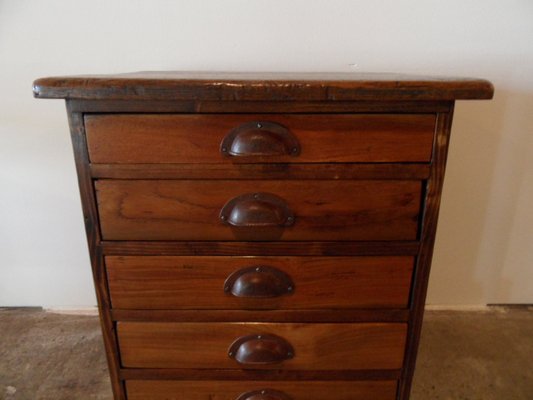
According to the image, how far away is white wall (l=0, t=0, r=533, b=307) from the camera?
1.04 m

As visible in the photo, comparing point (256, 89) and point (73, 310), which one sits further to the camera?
point (73, 310)

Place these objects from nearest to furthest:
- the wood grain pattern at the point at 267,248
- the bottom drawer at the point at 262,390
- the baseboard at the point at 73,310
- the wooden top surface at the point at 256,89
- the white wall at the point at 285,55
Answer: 1. the wooden top surface at the point at 256,89
2. the wood grain pattern at the point at 267,248
3. the bottom drawer at the point at 262,390
4. the white wall at the point at 285,55
5. the baseboard at the point at 73,310

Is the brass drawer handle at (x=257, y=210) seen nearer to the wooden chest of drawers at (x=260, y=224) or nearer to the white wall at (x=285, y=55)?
the wooden chest of drawers at (x=260, y=224)

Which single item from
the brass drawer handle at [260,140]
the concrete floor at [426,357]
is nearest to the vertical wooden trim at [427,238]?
the brass drawer handle at [260,140]

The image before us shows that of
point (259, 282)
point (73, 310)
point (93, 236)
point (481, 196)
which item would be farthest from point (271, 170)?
point (73, 310)

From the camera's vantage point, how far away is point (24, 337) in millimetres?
1237

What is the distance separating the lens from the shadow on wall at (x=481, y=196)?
1.14 m

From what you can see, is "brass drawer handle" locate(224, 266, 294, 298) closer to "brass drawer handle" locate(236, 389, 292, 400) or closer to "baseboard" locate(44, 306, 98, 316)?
"brass drawer handle" locate(236, 389, 292, 400)

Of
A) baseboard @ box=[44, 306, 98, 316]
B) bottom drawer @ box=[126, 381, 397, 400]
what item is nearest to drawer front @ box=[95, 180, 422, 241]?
bottom drawer @ box=[126, 381, 397, 400]

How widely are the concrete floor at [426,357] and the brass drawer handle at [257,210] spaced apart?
0.75 metres

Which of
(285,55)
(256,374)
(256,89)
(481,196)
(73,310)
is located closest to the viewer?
(256,89)

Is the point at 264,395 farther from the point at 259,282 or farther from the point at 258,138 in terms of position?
the point at 258,138

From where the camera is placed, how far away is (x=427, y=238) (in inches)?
26.8

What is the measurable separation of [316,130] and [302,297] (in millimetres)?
333
